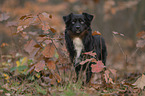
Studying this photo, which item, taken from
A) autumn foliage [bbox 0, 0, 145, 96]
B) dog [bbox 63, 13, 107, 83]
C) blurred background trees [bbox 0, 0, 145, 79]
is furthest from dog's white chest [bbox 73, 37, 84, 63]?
blurred background trees [bbox 0, 0, 145, 79]

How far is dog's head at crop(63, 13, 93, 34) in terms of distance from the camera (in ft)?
14.8

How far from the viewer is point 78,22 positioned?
15.2ft

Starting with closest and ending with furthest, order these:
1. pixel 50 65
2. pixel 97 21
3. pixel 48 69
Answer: pixel 50 65 → pixel 48 69 → pixel 97 21

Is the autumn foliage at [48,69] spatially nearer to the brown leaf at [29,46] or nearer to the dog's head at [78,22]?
the brown leaf at [29,46]

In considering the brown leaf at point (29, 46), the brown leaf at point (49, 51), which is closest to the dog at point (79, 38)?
the brown leaf at point (49, 51)

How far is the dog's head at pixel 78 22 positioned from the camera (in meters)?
4.52

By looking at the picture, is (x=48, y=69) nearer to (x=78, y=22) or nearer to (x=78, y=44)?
(x=78, y=44)

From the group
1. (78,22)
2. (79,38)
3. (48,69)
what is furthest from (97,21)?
(48,69)

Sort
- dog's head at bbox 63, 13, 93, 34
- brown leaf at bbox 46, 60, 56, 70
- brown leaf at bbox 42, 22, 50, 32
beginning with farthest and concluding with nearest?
dog's head at bbox 63, 13, 93, 34 → brown leaf at bbox 46, 60, 56, 70 → brown leaf at bbox 42, 22, 50, 32

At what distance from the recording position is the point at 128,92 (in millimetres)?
4031

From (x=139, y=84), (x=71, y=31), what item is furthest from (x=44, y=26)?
(x=139, y=84)

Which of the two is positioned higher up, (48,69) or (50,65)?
(50,65)

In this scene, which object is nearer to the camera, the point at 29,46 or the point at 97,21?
the point at 29,46

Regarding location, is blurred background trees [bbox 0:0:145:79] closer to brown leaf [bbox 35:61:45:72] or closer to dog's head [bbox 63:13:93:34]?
dog's head [bbox 63:13:93:34]
